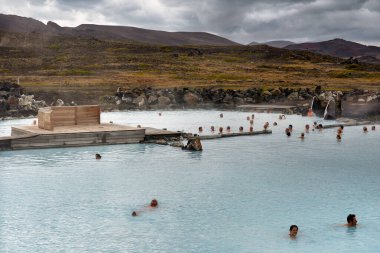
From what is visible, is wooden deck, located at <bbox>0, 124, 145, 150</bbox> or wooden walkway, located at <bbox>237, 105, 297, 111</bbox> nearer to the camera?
wooden deck, located at <bbox>0, 124, 145, 150</bbox>

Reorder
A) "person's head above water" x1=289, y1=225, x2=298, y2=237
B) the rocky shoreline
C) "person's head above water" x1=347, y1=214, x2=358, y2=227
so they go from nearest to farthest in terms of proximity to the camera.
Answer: "person's head above water" x1=289, y1=225, x2=298, y2=237 → "person's head above water" x1=347, y1=214, x2=358, y2=227 → the rocky shoreline

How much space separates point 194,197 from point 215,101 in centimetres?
4266

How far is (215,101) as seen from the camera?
64.9m

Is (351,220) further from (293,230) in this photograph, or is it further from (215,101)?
(215,101)

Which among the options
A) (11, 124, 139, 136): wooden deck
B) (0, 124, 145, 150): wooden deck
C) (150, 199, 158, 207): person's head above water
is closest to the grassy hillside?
(11, 124, 139, 136): wooden deck

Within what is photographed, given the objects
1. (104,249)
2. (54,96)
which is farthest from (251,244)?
(54,96)

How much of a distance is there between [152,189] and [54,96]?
4282 centimetres

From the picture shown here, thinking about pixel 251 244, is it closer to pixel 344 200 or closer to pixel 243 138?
pixel 344 200

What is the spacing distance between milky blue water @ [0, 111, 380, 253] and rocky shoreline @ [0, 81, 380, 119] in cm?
1708

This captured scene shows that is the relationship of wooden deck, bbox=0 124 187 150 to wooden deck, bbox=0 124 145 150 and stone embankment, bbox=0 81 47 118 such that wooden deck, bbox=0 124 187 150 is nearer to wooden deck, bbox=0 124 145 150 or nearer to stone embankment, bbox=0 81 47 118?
wooden deck, bbox=0 124 145 150

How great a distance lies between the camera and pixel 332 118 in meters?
51.8

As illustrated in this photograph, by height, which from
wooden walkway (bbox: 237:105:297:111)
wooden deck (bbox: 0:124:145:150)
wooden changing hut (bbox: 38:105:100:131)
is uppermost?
wooden walkway (bbox: 237:105:297:111)

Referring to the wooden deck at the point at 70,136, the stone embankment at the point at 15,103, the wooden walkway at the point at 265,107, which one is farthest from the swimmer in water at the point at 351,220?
the wooden walkway at the point at 265,107

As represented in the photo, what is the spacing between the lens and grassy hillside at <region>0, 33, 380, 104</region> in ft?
279
